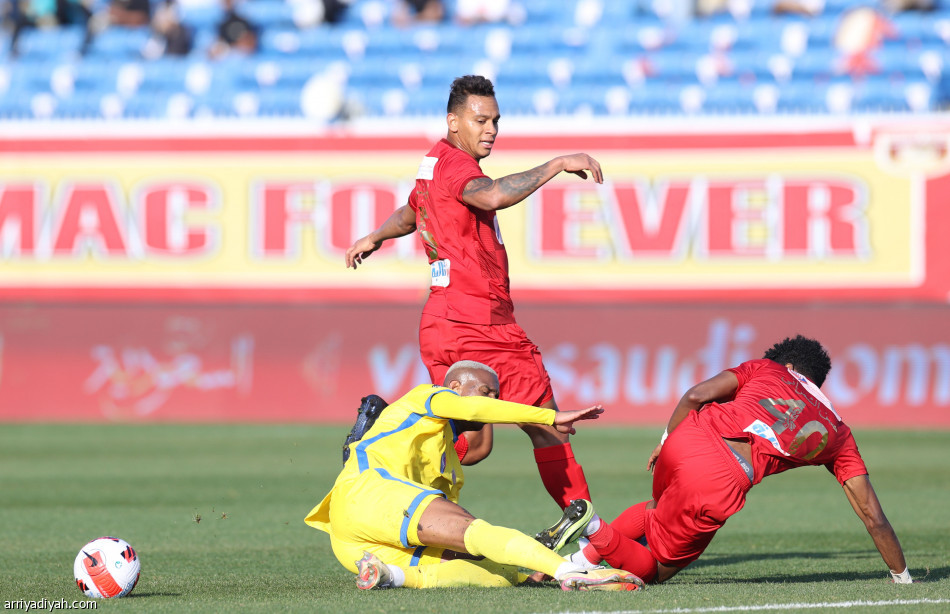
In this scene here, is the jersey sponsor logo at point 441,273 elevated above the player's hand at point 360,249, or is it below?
below

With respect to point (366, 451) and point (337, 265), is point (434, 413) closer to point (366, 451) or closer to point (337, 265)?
point (366, 451)

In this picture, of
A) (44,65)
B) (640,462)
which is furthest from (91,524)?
(44,65)

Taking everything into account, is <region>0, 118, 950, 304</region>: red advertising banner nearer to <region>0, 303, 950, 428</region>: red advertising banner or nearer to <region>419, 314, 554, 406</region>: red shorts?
<region>0, 303, 950, 428</region>: red advertising banner

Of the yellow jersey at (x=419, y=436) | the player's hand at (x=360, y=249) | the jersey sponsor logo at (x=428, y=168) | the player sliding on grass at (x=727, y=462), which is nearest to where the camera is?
the yellow jersey at (x=419, y=436)

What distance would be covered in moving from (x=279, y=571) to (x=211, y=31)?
14.8 meters

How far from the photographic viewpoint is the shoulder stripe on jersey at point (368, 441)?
5801 millimetres

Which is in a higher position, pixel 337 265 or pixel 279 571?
pixel 337 265

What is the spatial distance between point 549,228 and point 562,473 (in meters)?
10.2

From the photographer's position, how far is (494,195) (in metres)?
6.02

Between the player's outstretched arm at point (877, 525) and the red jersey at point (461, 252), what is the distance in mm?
1817

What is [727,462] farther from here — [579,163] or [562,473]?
[579,163]

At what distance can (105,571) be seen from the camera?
216 inches

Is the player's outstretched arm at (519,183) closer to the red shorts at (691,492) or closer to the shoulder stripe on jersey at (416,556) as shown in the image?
the red shorts at (691,492)

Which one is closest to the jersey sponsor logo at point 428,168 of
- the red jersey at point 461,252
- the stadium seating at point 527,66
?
the red jersey at point 461,252
